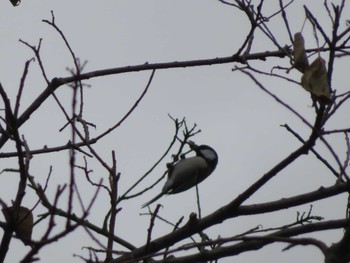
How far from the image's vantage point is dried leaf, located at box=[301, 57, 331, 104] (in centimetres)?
233

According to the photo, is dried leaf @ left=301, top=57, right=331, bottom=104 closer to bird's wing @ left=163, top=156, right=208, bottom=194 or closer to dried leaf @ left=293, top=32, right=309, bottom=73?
dried leaf @ left=293, top=32, right=309, bottom=73

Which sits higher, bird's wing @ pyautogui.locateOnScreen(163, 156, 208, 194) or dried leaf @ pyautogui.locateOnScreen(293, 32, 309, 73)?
bird's wing @ pyautogui.locateOnScreen(163, 156, 208, 194)

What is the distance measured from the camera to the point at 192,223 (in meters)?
2.39

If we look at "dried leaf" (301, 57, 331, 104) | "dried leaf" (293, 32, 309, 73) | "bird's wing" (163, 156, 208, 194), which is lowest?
"dried leaf" (301, 57, 331, 104)

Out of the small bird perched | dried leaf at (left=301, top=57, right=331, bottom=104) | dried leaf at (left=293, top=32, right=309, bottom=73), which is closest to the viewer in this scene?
dried leaf at (left=301, top=57, right=331, bottom=104)

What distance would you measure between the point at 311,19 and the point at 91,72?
5.60ft

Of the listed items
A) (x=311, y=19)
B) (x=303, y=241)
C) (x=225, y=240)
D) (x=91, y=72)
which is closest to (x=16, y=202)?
(x=225, y=240)

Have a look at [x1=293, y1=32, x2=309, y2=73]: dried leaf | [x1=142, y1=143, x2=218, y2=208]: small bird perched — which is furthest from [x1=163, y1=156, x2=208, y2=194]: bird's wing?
[x1=293, y1=32, x2=309, y2=73]: dried leaf

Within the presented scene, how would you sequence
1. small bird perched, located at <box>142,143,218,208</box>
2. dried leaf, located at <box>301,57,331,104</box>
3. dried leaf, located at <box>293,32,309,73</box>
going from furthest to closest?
small bird perched, located at <box>142,143,218,208</box>, dried leaf, located at <box>293,32,309,73</box>, dried leaf, located at <box>301,57,331,104</box>

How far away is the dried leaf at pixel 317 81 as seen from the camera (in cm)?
233

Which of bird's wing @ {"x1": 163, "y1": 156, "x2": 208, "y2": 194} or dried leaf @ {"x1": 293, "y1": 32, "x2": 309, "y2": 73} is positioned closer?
dried leaf @ {"x1": 293, "y1": 32, "x2": 309, "y2": 73}

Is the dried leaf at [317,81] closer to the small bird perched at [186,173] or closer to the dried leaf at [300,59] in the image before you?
the dried leaf at [300,59]

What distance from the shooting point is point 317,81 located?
241 cm

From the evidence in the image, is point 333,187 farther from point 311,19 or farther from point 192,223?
point 311,19
